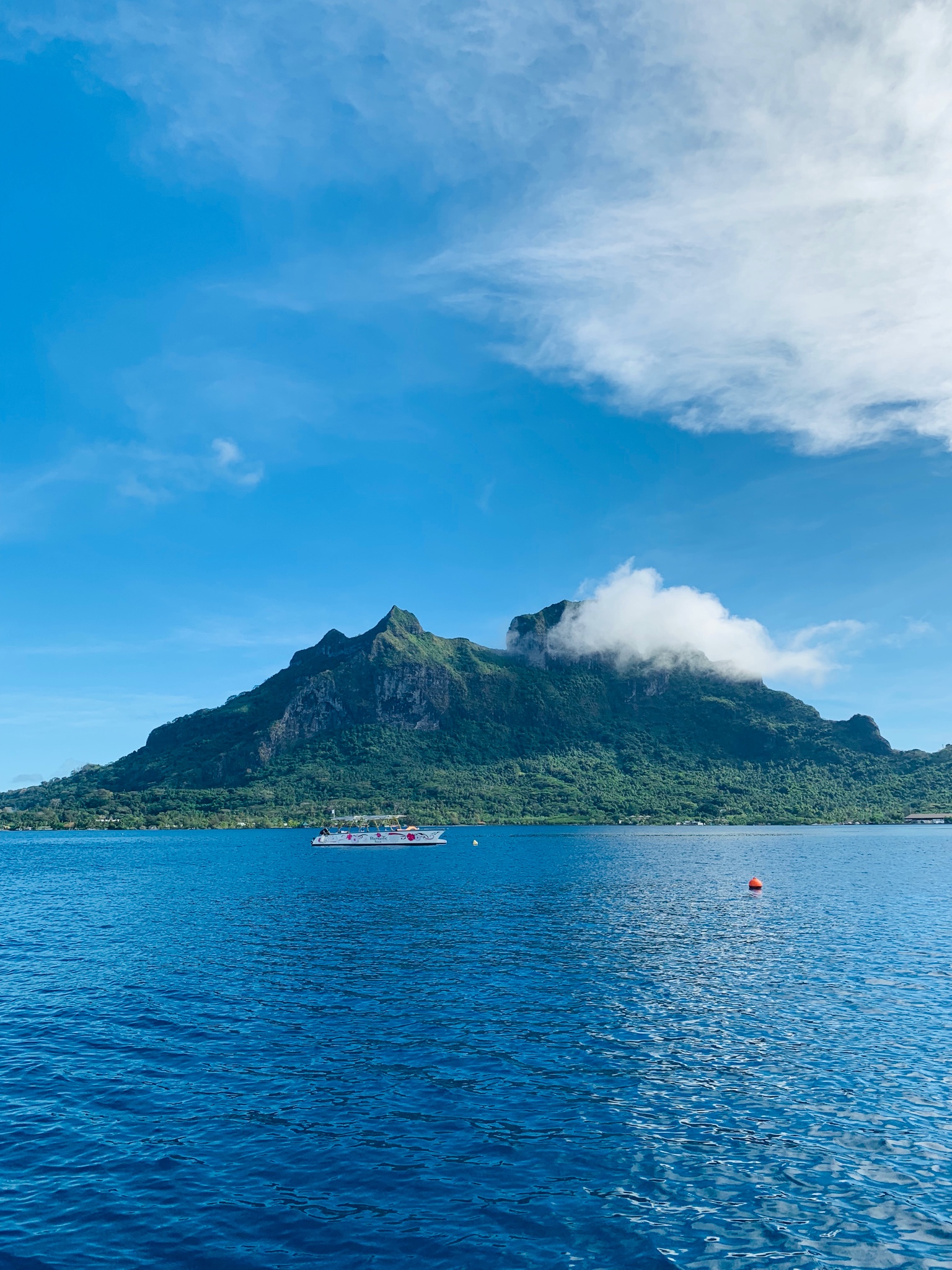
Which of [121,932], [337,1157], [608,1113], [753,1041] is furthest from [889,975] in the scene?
[121,932]

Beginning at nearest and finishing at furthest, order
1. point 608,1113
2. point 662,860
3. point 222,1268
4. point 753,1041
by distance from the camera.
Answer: point 222,1268 < point 608,1113 < point 753,1041 < point 662,860

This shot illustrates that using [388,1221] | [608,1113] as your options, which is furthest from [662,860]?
[388,1221]

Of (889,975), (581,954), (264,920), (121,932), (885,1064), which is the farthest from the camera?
(264,920)

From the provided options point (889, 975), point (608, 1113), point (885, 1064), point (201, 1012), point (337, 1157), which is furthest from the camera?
point (889, 975)

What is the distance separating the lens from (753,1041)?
121 feet

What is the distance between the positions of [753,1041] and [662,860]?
117 metres

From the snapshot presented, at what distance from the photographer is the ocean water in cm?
2106

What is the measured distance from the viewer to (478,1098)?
30375 mm

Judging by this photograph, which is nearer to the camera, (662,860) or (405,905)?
(405,905)

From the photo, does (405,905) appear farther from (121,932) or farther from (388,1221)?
(388,1221)

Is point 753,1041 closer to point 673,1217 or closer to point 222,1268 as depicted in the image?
point 673,1217

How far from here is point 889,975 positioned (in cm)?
5141

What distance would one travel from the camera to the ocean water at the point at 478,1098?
21062 mm

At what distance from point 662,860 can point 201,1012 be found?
119 m
